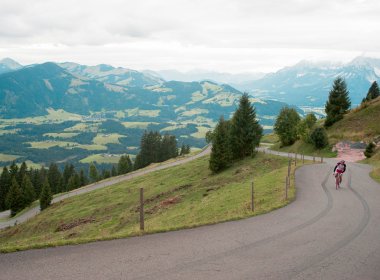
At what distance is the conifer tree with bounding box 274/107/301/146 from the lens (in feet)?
256

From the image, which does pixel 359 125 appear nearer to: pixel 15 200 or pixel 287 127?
pixel 287 127

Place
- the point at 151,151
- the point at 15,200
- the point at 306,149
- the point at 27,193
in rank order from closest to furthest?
the point at 306,149 → the point at 15,200 → the point at 27,193 → the point at 151,151

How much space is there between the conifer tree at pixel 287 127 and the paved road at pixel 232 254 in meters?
61.1

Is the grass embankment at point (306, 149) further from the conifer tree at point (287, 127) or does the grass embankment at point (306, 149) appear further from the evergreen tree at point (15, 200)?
the evergreen tree at point (15, 200)

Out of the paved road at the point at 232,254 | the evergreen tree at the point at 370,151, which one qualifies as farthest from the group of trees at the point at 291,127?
the paved road at the point at 232,254

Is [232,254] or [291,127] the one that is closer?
[232,254]

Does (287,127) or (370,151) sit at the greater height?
(287,127)

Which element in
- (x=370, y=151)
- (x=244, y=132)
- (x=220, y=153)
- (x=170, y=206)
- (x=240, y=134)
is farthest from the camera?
(x=240, y=134)

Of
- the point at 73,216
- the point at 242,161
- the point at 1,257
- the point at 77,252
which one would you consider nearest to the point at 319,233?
the point at 77,252

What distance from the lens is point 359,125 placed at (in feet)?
237

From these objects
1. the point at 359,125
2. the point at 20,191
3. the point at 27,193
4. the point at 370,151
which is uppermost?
the point at 359,125

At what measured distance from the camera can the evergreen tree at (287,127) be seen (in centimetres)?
7794

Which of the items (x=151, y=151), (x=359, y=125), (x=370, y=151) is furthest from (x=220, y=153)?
(x=151, y=151)

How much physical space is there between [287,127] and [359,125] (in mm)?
15031
